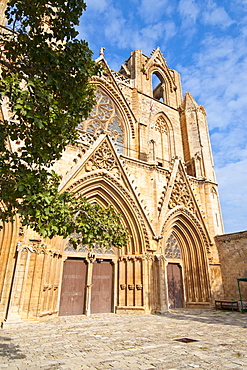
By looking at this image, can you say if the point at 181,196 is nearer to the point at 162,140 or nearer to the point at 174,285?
the point at 174,285

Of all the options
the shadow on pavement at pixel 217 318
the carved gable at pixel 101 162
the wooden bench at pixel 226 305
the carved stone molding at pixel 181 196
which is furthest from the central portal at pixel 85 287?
the wooden bench at pixel 226 305

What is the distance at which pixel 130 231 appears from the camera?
11.0 meters

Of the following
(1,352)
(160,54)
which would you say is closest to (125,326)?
(1,352)

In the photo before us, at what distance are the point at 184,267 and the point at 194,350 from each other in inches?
341

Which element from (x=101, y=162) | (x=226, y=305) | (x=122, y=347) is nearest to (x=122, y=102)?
(x=101, y=162)

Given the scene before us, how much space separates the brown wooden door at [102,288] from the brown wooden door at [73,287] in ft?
1.64

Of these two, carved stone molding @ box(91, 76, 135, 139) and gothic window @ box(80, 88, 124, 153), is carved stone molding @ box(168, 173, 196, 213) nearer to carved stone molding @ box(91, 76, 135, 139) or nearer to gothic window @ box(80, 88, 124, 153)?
gothic window @ box(80, 88, 124, 153)

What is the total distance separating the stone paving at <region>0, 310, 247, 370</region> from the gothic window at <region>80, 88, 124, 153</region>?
9.76m

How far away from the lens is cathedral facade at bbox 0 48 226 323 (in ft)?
26.6

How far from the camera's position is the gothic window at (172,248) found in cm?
1269

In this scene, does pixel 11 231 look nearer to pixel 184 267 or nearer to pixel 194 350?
pixel 194 350

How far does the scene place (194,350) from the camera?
4.56 metres

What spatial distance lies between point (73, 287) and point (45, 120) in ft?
25.9

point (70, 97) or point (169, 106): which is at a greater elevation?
point (169, 106)
